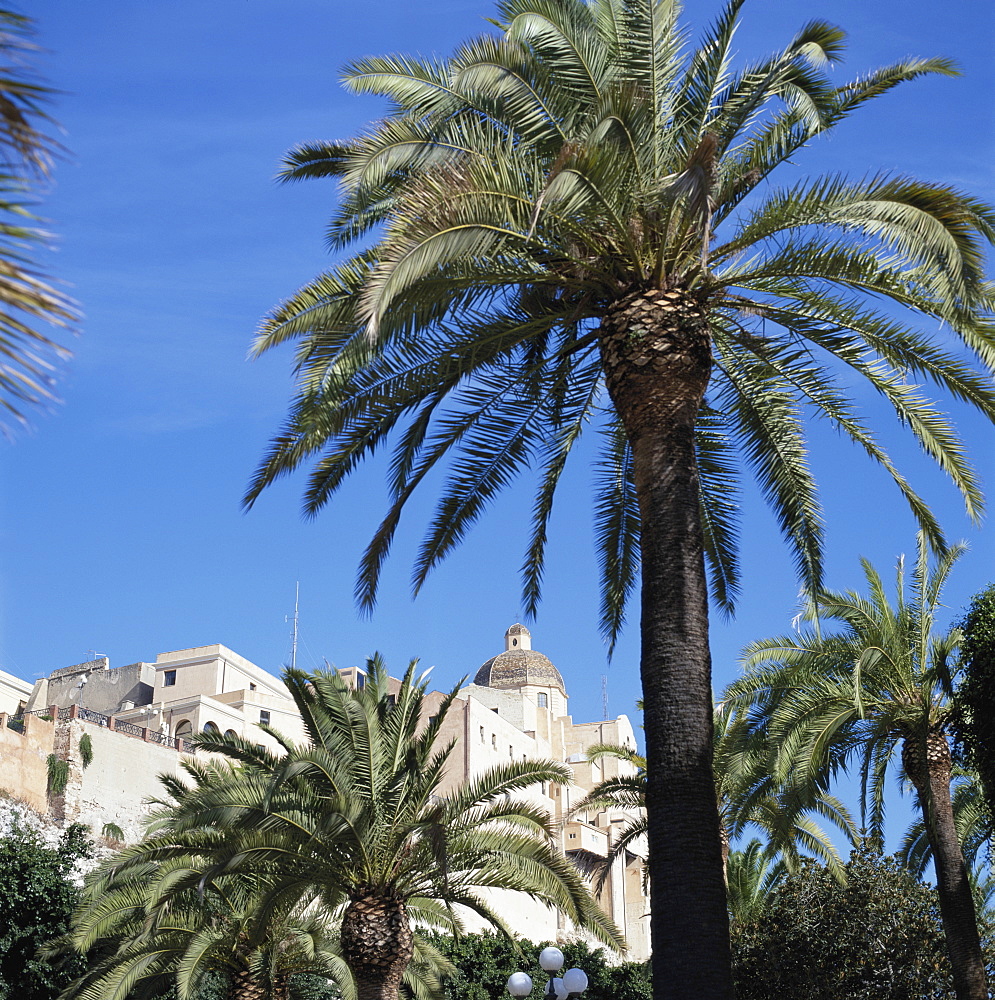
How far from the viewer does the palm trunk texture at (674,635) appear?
27.3 feet

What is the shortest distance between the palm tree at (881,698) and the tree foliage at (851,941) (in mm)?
5273

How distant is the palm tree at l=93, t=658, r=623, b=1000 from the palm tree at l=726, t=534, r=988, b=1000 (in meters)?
3.78

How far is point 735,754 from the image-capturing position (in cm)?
2112

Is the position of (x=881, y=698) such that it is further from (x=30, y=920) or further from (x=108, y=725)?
(x=108, y=725)

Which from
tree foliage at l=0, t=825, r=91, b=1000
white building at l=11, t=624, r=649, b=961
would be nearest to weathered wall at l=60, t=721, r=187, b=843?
white building at l=11, t=624, r=649, b=961

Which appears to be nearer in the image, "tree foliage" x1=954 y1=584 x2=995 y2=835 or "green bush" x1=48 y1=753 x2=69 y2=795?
"tree foliage" x1=954 y1=584 x2=995 y2=835

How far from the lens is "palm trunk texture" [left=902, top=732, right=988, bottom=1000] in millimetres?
16781

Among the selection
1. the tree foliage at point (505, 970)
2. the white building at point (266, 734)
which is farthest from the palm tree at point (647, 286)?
the white building at point (266, 734)

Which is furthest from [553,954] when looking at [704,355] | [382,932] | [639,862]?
[639,862]

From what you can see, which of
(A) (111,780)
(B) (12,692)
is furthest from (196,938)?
(B) (12,692)

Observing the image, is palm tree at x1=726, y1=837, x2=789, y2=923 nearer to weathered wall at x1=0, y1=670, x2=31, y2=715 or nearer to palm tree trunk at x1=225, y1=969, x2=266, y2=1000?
palm tree trunk at x1=225, y1=969, x2=266, y2=1000

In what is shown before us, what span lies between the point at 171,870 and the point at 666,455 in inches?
445

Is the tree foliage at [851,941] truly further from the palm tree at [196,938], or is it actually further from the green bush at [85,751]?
the green bush at [85,751]

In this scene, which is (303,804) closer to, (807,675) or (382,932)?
(382,932)
